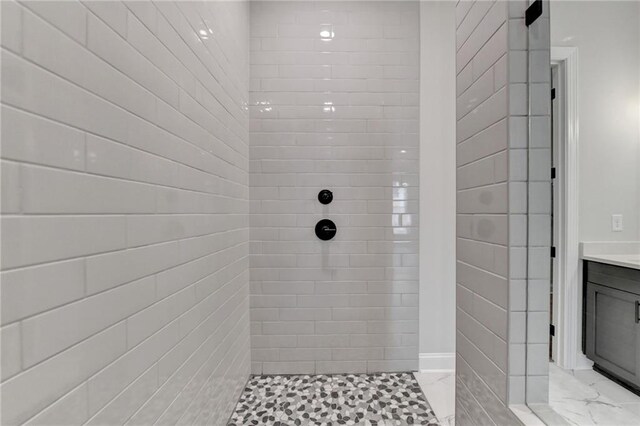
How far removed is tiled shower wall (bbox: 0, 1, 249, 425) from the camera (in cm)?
52

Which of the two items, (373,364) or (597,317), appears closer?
(597,317)

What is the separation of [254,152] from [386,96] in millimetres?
996

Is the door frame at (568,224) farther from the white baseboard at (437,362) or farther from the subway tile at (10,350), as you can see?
the white baseboard at (437,362)

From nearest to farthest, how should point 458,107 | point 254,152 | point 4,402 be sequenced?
point 4,402 < point 458,107 < point 254,152

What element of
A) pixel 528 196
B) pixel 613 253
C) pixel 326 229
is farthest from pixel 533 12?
pixel 326 229

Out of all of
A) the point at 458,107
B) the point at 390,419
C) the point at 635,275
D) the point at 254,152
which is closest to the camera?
the point at 635,275

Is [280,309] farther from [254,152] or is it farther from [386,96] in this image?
[386,96]

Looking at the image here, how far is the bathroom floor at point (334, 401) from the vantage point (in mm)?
1723

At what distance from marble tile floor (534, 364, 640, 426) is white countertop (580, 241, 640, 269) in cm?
30

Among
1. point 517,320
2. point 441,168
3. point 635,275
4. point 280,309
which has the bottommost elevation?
point 280,309

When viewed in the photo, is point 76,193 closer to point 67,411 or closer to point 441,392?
point 67,411

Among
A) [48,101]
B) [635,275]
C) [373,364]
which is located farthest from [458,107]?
[373,364]

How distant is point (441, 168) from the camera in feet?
7.40

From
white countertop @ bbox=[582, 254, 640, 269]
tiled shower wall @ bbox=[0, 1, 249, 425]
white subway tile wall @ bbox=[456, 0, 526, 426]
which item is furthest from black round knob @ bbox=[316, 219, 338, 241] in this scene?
white countertop @ bbox=[582, 254, 640, 269]
